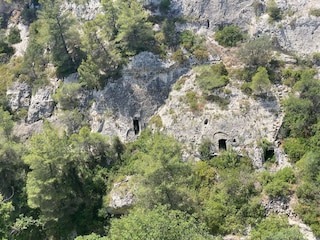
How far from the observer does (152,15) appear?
177 feet

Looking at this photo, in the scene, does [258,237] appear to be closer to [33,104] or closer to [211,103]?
[211,103]

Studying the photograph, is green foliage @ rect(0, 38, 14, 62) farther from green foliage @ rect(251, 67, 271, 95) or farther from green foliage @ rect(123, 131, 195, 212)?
green foliage @ rect(251, 67, 271, 95)

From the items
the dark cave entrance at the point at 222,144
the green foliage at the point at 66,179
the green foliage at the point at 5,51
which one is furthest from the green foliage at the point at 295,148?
the green foliage at the point at 5,51

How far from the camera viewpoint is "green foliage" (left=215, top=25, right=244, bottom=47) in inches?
1934

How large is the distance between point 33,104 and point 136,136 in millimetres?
16459

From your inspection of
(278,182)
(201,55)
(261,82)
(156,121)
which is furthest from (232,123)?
(201,55)

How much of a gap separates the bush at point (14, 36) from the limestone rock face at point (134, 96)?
2367 centimetres

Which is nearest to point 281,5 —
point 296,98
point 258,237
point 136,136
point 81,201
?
point 296,98

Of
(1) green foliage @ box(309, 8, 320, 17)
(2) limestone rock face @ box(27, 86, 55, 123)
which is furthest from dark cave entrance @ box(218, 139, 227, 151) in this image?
(2) limestone rock face @ box(27, 86, 55, 123)

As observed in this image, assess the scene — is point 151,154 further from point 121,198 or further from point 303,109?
point 303,109

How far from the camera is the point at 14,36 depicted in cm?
6197

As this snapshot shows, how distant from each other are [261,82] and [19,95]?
33697 mm

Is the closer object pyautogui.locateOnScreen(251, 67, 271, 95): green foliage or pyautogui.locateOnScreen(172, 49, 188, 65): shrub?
pyautogui.locateOnScreen(251, 67, 271, 95): green foliage

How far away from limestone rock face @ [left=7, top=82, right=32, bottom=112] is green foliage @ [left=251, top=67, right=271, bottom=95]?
31.3 m
